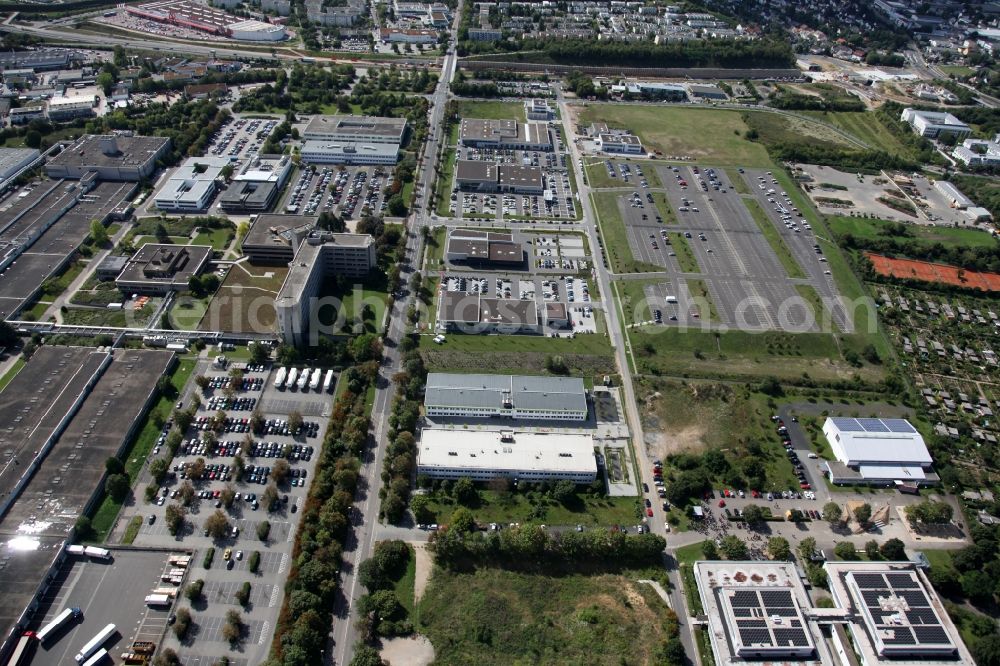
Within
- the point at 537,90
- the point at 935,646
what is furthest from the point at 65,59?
the point at 935,646

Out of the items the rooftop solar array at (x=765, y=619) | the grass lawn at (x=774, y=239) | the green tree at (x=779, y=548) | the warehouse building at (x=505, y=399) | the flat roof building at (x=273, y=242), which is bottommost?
the rooftop solar array at (x=765, y=619)

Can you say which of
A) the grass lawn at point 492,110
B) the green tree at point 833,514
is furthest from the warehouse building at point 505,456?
the grass lawn at point 492,110

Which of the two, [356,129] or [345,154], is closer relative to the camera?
[345,154]

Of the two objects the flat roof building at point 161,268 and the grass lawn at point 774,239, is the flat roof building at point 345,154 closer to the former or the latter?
the flat roof building at point 161,268

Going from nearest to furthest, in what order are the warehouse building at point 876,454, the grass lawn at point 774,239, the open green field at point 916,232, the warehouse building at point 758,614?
the warehouse building at point 758,614
the warehouse building at point 876,454
the grass lawn at point 774,239
the open green field at point 916,232

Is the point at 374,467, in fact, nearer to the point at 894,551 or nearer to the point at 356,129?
the point at 894,551

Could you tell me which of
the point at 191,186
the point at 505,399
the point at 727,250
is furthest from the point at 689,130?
the point at 191,186
